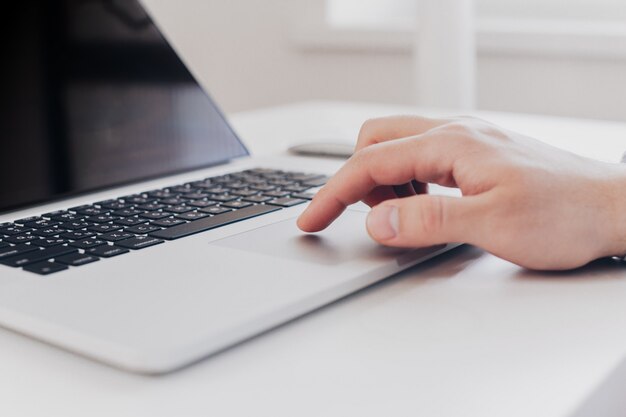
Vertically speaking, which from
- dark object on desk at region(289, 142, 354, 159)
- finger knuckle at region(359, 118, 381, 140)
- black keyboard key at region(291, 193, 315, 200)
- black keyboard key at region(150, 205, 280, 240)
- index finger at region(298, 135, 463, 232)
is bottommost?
black keyboard key at region(150, 205, 280, 240)

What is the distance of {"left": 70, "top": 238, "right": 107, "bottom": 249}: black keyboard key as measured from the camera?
544 mm

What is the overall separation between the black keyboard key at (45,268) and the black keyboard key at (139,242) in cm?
6

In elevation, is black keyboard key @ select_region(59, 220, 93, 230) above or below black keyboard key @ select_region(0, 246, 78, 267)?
above

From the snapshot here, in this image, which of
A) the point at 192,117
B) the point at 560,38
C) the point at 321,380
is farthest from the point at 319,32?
the point at 321,380

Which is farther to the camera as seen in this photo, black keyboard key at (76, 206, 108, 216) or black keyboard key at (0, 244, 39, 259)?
black keyboard key at (76, 206, 108, 216)

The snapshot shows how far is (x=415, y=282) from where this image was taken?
0.53 m

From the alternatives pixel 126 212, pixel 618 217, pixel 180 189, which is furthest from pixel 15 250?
pixel 618 217

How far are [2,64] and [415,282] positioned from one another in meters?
0.43

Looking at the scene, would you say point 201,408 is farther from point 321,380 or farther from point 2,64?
point 2,64

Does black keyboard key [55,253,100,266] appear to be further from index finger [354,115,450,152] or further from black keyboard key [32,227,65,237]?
index finger [354,115,450,152]

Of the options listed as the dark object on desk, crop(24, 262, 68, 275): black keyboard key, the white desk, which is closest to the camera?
the white desk

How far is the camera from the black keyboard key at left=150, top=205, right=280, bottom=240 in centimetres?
58

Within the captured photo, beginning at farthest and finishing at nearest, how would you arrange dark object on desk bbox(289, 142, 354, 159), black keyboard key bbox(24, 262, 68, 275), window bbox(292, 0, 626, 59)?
window bbox(292, 0, 626, 59) → dark object on desk bbox(289, 142, 354, 159) → black keyboard key bbox(24, 262, 68, 275)

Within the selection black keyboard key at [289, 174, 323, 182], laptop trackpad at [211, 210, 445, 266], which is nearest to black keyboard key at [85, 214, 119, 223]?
laptop trackpad at [211, 210, 445, 266]
